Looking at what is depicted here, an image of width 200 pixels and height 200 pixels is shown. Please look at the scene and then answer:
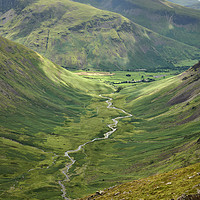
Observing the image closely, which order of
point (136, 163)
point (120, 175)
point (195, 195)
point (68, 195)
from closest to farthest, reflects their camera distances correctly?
point (195, 195)
point (68, 195)
point (120, 175)
point (136, 163)

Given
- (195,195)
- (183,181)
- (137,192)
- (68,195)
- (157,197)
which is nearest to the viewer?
(195,195)

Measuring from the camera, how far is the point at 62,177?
190 m

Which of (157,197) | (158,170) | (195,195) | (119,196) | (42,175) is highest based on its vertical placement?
(195,195)

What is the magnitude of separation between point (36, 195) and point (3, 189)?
20657mm

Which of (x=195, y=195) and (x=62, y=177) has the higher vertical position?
(x=195, y=195)

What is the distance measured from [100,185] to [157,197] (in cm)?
10052

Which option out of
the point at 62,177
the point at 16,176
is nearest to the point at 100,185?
the point at 62,177

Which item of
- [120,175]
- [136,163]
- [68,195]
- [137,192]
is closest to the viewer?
[137,192]

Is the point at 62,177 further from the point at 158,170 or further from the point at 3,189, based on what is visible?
the point at 158,170

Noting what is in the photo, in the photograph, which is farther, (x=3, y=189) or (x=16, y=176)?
(x=16, y=176)

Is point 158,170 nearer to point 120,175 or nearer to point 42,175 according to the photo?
point 120,175

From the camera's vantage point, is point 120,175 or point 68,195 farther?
point 120,175

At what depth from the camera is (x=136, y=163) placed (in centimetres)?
19975

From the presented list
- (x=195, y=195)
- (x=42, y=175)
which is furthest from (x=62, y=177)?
(x=195, y=195)
